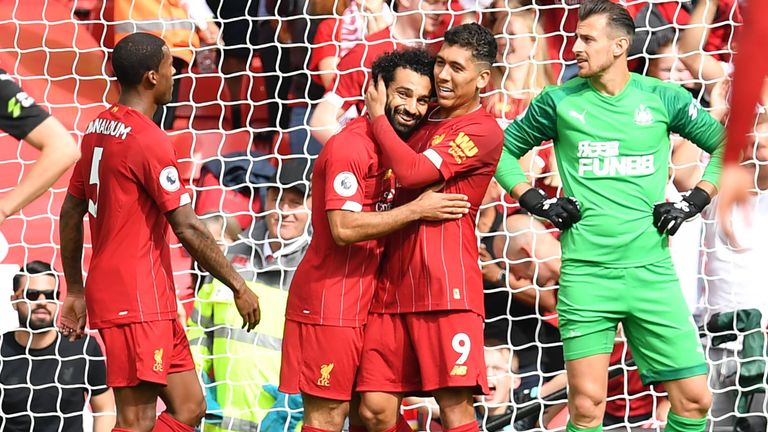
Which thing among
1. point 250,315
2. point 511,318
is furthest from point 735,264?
point 250,315

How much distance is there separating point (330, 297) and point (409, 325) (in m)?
0.30

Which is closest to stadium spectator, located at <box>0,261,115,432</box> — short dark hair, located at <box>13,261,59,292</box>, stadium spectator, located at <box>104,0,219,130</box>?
short dark hair, located at <box>13,261,59,292</box>

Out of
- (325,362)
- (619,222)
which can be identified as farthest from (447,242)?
(619,222)

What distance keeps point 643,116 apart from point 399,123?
3.15ft

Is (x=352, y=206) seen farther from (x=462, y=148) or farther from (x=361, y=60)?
(x=361, y=60)

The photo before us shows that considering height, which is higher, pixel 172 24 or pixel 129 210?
pixel 172 24

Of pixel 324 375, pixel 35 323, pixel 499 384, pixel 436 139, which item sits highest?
pixel 436 139

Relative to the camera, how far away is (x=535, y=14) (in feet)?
20.6

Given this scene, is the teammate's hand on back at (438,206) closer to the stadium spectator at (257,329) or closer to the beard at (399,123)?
the beard at (399,123)

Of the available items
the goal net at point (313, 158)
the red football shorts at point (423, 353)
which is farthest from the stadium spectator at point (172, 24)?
the red football shorts at point (423, 353)

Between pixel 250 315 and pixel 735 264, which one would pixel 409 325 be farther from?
pixel 735 264

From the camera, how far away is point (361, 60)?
6.48 meters

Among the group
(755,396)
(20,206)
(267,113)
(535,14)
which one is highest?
(535,14)

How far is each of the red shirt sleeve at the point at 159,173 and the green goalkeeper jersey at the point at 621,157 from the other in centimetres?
150
